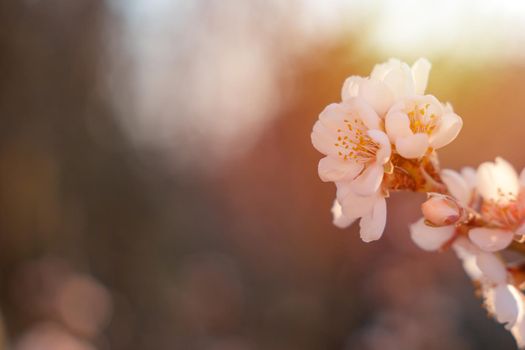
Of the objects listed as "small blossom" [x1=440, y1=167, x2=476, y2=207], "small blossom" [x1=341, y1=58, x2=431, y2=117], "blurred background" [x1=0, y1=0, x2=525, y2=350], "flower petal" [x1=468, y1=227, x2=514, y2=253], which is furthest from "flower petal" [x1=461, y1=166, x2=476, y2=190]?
"blurred background" [x1=0, y1=0, x2=525, y2=350]

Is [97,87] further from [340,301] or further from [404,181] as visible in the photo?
[404,181]

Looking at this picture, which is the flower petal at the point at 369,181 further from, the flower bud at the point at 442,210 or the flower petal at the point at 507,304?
the flower petal at the point at 507,304

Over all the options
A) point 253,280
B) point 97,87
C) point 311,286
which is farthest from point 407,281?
point 97,87

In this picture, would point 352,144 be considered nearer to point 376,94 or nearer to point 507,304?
point 376,94

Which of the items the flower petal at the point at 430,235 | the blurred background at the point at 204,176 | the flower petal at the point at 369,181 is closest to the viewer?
the flower petal at the point at 369,181

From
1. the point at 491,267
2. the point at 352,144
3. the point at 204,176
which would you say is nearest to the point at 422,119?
the point at 352,144

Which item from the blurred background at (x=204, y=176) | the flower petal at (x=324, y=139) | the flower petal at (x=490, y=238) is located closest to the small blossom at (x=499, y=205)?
the flower petal at (x=490, y=238)
